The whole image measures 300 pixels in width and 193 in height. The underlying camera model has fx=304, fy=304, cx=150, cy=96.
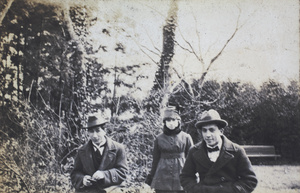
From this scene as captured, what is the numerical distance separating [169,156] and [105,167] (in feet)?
3.84

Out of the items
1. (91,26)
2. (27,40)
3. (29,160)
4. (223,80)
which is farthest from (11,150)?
(223,80)

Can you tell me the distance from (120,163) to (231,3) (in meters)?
4.04

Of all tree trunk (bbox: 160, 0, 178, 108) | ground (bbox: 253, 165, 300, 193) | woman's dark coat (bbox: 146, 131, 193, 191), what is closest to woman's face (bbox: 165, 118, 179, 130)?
woman's dark coat (bbox: 146, 131, 193, 191)

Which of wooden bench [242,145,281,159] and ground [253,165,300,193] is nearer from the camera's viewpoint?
ground [253,165,300,193]

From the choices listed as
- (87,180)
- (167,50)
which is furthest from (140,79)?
(87,180)

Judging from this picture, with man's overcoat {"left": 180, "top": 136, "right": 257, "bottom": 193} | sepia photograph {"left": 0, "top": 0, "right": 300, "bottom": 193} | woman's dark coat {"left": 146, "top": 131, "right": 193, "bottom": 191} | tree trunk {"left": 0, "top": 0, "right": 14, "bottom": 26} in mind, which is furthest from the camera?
tree trunk {"left": 0, "top": 0, "right": 14, "bottom": 26}

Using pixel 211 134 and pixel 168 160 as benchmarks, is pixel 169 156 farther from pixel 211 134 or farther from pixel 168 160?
pixel 211 134

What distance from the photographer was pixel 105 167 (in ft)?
14.4

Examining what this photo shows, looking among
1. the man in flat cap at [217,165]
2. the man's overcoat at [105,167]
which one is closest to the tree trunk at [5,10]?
the man's overcoat at [105,167]

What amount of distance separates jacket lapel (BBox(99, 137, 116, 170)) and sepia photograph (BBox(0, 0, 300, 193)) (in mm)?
1576

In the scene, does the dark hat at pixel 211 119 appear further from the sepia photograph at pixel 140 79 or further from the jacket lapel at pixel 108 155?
the sepia photograph at pixel 140 79

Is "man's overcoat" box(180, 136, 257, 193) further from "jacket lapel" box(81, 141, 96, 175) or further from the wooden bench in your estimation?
the wooden bench

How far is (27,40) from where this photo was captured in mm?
7363

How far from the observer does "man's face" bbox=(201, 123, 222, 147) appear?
381cm
